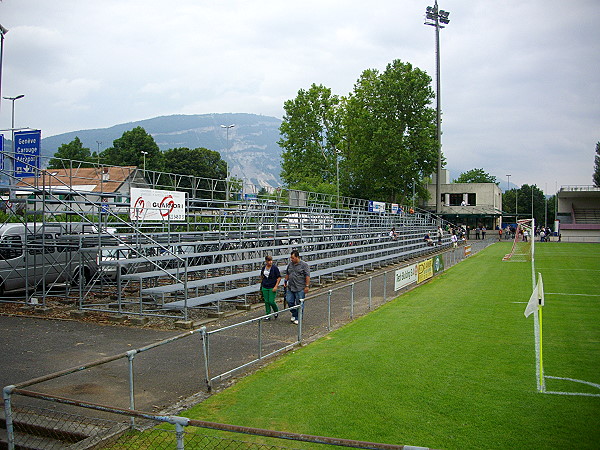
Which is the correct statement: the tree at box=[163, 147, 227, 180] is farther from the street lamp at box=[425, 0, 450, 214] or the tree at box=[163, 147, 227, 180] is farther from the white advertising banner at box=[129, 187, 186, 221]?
the white advertising banner at box=[129, 187, 186, 221]

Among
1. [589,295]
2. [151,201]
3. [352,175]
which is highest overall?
[352,175]

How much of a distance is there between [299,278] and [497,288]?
1073 centimetres

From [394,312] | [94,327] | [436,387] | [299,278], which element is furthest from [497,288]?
[94,327]

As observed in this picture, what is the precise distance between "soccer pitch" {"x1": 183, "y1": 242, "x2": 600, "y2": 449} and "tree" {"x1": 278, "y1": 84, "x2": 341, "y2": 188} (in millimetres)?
53334

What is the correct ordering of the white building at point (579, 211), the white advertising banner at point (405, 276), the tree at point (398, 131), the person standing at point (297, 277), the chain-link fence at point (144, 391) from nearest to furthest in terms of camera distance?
the chain-link fence at point (144, 391) < the person standing at point (297, 277) < the white advertising banner at point (405, 276) < the tree at point (398, 131) < the white building at point (579, 211)

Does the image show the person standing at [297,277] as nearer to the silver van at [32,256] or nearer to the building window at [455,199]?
the silver van at [32,256]

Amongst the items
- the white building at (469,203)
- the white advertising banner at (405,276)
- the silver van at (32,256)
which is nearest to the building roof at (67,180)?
the silver van at (32,256)

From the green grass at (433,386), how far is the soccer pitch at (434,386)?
0.7 inches

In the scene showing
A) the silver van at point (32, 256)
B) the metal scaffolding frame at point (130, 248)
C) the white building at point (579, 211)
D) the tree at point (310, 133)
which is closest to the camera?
the metal scaffolding frame at point (130, 248)

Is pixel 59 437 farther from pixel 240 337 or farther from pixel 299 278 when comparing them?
pixel 299 278

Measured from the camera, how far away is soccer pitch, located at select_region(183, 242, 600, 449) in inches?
243

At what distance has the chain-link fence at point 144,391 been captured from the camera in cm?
519

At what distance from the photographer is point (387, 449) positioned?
11.2 feet

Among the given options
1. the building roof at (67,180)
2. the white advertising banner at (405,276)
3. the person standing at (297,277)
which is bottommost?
the white advertising banner at (405,276)
